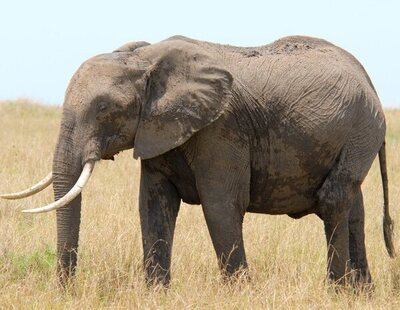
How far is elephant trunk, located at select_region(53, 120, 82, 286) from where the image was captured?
20.9 ft

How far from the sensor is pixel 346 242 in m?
7.32

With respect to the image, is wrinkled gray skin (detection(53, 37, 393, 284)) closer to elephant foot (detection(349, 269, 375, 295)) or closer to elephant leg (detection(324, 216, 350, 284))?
elephant leg (detection(324, 216, 350, 284))

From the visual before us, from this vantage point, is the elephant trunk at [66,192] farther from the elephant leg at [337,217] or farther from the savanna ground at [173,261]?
the elephant leg at [337,217]

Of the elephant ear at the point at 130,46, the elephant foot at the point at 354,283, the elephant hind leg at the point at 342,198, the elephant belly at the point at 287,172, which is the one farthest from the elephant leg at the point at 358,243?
A: the elephant ear at the point at 130,46

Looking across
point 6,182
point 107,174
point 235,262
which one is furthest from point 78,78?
point 107,174

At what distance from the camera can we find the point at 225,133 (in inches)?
261

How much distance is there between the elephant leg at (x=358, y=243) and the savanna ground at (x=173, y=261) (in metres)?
0.16

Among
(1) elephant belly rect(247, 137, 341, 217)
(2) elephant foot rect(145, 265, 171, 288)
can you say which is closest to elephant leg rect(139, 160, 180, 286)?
(2) elephant foot rect(145, 265, 171, 288)

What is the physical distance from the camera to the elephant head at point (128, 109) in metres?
6.35

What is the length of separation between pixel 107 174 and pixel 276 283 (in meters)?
6.74

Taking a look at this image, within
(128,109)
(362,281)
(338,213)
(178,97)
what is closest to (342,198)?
(338,213)

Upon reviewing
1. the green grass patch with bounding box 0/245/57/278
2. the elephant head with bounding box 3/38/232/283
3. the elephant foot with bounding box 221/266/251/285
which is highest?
the elephant head with bounding box 3/38/232/283

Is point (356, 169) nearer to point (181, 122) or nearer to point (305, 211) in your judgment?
point (305, 211)

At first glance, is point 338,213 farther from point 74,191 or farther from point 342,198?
point 74,191
